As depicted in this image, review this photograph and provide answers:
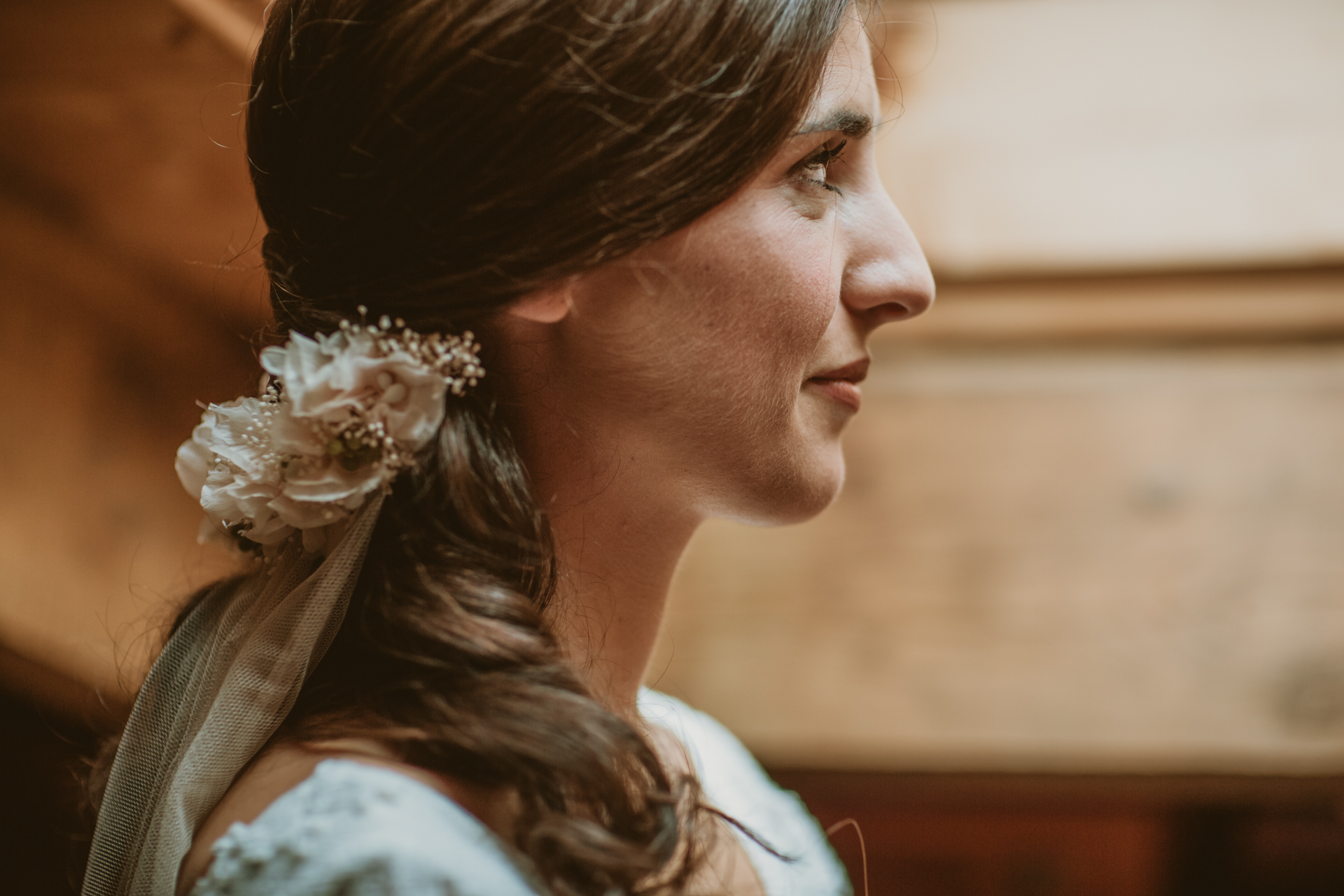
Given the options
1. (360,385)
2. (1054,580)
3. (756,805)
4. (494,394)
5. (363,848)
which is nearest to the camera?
(363,848)

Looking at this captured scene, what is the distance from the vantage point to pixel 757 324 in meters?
0.91

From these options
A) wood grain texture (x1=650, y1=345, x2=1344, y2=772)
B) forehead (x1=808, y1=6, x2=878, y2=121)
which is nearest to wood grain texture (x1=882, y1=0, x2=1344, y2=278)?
→ wood grain texture (x1=650, y1=345, x2=1344, y2=772)

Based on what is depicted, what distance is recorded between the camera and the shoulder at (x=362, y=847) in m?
0.67

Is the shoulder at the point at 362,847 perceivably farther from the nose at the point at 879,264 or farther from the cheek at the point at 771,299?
the nose at the point at 879,264

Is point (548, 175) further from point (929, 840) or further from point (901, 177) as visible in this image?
point (929, 840)

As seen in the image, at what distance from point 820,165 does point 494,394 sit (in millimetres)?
378

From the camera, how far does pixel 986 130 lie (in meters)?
1.66

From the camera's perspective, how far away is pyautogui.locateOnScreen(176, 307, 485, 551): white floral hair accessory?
2.72 feet

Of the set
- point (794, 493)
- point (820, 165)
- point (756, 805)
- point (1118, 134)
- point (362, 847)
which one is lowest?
point (756, 805)

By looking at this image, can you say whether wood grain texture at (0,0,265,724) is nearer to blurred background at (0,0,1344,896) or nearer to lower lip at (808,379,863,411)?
blurred background at (0,0,1344,896)

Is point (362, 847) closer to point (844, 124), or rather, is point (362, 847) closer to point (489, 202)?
point (489, 202)

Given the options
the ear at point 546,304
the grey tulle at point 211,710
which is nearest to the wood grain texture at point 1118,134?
the ear at point 546,304

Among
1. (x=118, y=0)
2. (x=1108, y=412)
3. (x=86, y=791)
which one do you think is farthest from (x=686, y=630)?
(x=118, y=0)

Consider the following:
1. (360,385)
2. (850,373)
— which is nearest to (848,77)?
(850,373)
